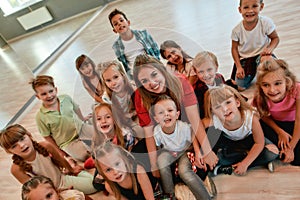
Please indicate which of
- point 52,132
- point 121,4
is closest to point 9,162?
point 52,132

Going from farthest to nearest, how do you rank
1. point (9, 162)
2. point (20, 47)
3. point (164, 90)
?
1. point (20, 47)
2. point (9, 162)
3. point (164, 90)

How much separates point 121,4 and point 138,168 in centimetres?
502

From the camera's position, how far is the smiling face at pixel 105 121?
4.09ft

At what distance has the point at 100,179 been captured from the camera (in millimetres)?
1321

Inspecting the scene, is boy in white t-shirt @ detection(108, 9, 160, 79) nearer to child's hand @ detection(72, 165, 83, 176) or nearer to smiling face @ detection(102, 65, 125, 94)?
smiling face @ detection(102, 65, 125, 94)

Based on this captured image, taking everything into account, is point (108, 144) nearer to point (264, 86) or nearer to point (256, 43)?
point (264, 86)

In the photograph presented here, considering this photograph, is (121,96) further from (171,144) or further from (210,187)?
(210,187)

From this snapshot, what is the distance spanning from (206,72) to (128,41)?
673 mm

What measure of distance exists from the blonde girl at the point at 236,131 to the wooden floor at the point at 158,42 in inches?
2.9

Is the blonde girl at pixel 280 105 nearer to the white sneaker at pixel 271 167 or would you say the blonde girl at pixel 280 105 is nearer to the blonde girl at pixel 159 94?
the white sneaker at pixel 271 167

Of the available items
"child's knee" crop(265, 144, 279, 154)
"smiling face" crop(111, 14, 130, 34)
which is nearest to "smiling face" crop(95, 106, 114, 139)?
"smiling face" crop(111, 14, 130, 34)

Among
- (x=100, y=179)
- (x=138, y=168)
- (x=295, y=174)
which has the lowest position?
(x=295, y=174)

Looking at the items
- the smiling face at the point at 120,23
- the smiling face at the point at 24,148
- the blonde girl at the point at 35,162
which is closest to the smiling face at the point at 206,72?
the smiling face at the point at 120,23

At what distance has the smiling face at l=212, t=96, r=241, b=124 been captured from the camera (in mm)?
1054
